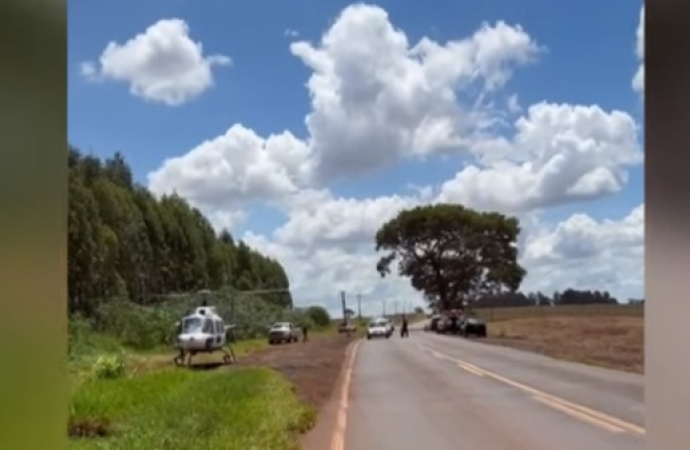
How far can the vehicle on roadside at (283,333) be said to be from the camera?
8.70 ft

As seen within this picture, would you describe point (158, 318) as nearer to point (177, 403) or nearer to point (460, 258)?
point (177, 403)

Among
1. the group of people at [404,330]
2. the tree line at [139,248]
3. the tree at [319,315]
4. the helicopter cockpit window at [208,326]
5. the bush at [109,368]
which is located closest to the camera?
the tree line at [139,248]

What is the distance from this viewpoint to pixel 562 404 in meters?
2.83

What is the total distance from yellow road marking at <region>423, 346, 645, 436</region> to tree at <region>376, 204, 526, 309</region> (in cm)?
40

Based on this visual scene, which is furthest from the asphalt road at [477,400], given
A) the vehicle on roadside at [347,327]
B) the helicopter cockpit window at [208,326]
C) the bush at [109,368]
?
the bush at [109,368]

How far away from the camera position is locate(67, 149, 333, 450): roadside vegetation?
2123 millimetres

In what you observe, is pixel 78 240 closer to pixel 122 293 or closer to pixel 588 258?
pixel 122 293

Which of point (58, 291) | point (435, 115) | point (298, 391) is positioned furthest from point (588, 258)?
point (58, 291)

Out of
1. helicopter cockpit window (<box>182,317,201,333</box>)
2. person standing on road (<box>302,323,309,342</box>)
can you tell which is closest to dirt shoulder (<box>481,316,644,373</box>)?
person standing on road (<box>302,323,309,342</box>)

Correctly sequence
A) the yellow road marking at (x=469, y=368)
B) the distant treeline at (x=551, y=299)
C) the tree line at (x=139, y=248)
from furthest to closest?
1. the yellow road marking at (x=469, y=368)
2. the distant treeline at (x=551, y=299)
3. the tree line at (x=139, y=248)

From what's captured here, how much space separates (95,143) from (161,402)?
28.7 inches

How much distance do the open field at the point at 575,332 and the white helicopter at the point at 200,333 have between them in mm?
811

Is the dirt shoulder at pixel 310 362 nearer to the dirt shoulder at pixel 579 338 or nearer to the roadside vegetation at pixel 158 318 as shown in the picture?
the roadside vegetation at pixel 158 318

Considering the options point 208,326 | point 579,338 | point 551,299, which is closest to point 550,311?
point 551,299
